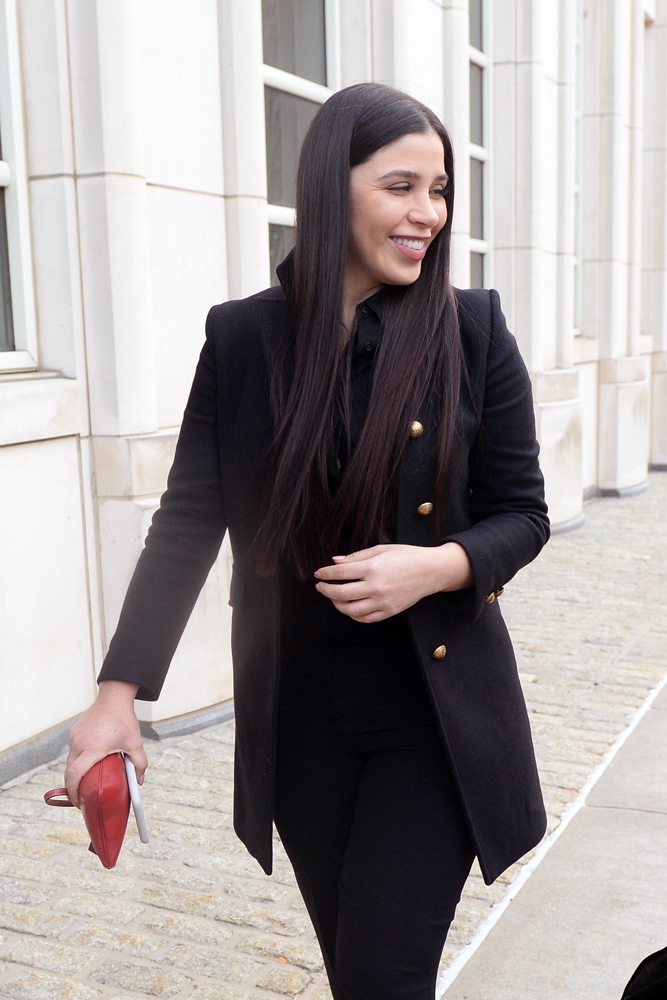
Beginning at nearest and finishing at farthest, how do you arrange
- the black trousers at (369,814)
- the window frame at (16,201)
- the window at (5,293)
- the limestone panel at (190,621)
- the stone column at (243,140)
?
the black trousers at (369,814), the window frame at (16,201), the window at (5,293), the limestone panel at (190,621), the stone column at (243,140)

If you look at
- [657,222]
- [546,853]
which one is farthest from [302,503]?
[657,222]

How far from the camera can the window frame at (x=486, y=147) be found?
33.3 feet

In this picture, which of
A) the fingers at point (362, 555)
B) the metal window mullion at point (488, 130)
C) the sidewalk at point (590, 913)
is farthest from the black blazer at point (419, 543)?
the metal window mullion at point (488, 130)

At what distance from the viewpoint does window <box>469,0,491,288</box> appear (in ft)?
33.0

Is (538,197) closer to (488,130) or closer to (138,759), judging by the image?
(488,130)

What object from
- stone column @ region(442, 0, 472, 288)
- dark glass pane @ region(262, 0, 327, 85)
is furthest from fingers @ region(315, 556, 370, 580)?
stone column @ region(442, 0, 472, 288)

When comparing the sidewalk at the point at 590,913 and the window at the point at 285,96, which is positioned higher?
the window at the point at 285,96

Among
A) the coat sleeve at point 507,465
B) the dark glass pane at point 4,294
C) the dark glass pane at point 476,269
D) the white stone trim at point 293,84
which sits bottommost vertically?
the coat sleeve at point 507,465

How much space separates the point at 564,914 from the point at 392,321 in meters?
2.31

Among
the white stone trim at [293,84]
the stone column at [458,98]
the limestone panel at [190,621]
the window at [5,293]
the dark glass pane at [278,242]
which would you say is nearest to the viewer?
the window at [5,293]

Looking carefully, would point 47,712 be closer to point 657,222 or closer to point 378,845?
point 378,845

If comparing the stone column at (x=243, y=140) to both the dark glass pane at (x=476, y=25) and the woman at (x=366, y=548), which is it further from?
the dark glass pane at (x=476, y=25)

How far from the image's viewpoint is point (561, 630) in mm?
7117

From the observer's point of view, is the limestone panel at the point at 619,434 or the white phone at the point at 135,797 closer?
the white phone at the point at 135,797
